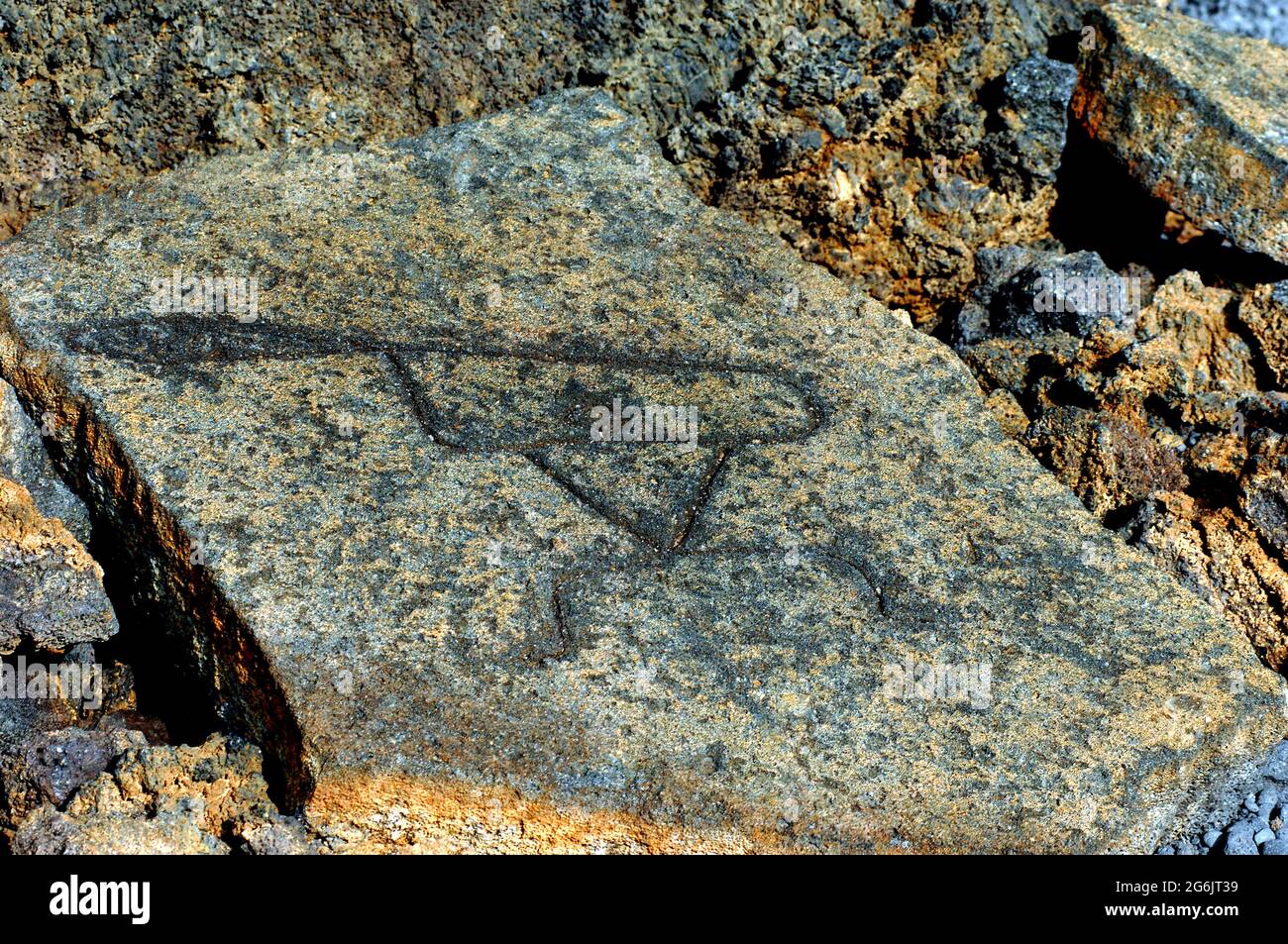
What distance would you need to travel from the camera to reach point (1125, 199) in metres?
3.91

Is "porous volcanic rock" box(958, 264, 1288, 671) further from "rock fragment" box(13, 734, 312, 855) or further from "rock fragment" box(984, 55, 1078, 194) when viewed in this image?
"rock fragment" box(13, 734, 312, 855)

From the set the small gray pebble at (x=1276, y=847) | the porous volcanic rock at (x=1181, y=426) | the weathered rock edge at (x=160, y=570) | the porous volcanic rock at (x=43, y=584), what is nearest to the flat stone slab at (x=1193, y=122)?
the porous volcanic rock at (x=1181, y=426)

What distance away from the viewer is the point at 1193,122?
373 cm

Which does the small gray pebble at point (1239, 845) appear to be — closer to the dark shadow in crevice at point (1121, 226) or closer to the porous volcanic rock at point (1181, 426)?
the porous volcanic rock at point (1181, 426)

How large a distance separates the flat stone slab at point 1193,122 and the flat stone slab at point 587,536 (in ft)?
3.16

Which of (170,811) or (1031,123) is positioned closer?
(170,811)

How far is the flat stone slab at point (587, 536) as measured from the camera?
2.39 m

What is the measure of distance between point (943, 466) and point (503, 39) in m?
1.58

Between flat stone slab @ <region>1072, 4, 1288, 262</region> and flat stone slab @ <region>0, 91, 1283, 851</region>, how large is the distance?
96 cm

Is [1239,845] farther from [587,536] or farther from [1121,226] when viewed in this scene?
[1121,226]

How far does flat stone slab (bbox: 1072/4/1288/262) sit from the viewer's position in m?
3.69

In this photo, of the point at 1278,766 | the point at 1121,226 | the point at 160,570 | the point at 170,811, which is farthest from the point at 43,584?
the point at 1121,226

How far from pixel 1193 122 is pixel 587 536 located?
2039 mm

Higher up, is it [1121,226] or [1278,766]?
[1121,226]
